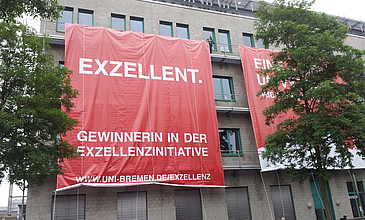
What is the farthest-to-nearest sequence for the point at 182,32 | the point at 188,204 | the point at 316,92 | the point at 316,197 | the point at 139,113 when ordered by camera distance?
the point at 182,32, the point at 316,197, the point at 188,204, the point at 139,113, the point at 316,92

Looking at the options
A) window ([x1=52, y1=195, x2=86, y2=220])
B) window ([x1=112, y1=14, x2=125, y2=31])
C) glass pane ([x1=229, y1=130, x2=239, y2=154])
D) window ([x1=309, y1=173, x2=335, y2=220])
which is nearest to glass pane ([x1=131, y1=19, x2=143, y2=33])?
window ([x1=112, y1=14, x2=125, y2=31])

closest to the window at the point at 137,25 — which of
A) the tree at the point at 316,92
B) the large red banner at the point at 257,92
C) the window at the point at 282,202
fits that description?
the large red banner at the point at 257,92

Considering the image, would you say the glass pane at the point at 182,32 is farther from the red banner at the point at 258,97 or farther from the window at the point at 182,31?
the red banner at the point at 258,97

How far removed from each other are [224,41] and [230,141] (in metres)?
8.38

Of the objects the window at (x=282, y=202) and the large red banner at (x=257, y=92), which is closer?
the window at (x=282, y=202)

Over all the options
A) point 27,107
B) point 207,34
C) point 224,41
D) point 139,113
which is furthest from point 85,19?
point 27,107

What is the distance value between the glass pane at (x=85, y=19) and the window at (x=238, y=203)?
1491 centimetres

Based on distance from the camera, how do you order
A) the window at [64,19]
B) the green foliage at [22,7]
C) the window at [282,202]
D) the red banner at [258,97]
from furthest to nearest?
1. the red banner at [258,97]
2. the window at [282,202]
3. the window at [64,19]
4. the green foliage at [22,7]

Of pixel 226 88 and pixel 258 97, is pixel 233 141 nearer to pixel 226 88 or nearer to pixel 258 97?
pixel 258 97

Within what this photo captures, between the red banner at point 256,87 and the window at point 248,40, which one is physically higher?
the window at point 248,40

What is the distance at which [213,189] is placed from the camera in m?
19.4

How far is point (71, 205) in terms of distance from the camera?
54.1 ft

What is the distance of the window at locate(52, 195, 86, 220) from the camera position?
1612 centimetres

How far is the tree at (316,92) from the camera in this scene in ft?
49.4
